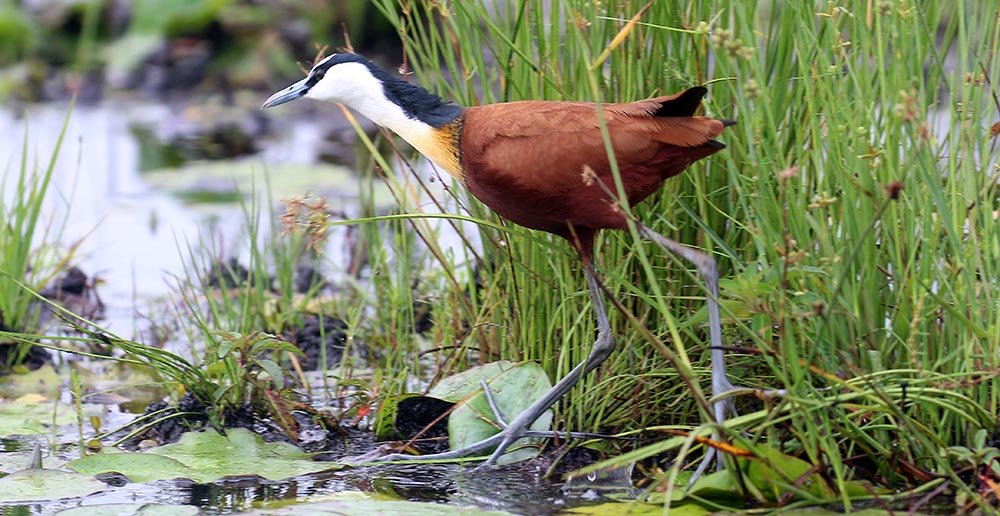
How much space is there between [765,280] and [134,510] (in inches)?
55.2

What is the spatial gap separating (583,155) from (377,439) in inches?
38.5

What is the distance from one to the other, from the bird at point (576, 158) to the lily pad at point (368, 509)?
39 centimetres

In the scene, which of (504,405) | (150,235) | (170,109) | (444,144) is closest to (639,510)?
(504,405)

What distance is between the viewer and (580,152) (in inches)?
117

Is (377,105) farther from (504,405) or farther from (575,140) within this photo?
(504,405)

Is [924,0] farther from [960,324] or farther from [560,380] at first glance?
[560,380]

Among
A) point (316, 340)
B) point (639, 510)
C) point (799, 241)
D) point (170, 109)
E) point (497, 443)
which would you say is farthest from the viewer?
point (170, 109)

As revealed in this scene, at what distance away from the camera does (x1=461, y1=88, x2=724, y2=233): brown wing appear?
2.95 metres

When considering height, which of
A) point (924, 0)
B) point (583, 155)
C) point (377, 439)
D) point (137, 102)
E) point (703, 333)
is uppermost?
point (137, 102)

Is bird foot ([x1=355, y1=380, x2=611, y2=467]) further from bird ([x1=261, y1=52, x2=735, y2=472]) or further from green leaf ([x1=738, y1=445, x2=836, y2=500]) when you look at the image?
green leaf ([x1=738, y1=445, x2=836, y2=500])

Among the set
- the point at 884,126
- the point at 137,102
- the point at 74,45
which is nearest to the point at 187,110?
the point at 137,102

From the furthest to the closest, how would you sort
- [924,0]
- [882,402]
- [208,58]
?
[208,58], [924,0], [882,402]

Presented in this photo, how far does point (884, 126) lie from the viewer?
9.53 feet

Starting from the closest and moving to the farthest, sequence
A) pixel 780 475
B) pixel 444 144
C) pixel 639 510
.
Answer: pixel 780 475
pixel 639 510
pixel 444 144
